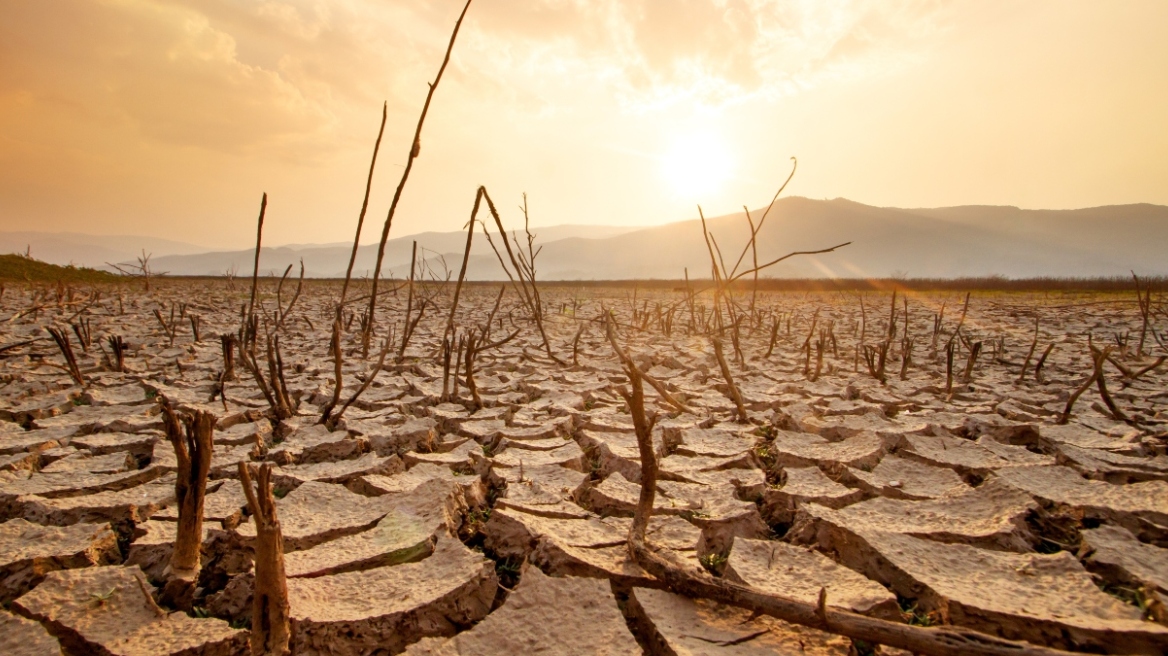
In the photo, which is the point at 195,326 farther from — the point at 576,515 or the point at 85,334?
the point at 576,515

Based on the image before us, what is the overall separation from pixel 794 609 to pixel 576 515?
2.09ft

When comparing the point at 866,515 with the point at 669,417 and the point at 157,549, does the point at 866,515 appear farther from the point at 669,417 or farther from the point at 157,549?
the point at 157,549

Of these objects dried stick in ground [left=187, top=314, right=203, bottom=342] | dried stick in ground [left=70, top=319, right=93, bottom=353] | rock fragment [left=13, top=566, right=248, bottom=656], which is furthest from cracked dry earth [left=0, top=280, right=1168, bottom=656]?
dried stick in ground [left=187, top=314, right=203, bottom=342]

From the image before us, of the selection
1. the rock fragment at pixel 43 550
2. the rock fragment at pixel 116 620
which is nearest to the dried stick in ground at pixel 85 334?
the rock fragment at pixel 43 550

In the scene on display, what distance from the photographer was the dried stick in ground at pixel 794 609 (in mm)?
688

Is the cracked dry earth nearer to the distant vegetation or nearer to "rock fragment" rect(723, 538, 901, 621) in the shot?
"rock fragment" rect(723, 538, 901, 621)

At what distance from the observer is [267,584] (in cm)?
82

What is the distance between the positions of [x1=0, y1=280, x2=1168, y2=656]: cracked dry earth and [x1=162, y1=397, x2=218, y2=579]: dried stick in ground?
0.06 meters

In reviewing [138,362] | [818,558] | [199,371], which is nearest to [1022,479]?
[818,558]

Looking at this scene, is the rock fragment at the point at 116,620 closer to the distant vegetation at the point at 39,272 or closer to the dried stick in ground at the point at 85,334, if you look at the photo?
the dried stick in ground at the point at 85,334

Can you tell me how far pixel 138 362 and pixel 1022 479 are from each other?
169 inches

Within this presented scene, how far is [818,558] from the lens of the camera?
118 centimetres

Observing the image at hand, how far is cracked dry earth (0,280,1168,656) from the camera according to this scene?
93 cm

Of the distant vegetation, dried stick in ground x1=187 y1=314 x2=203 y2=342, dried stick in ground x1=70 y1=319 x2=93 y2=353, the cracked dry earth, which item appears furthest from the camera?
the distant vegetation
